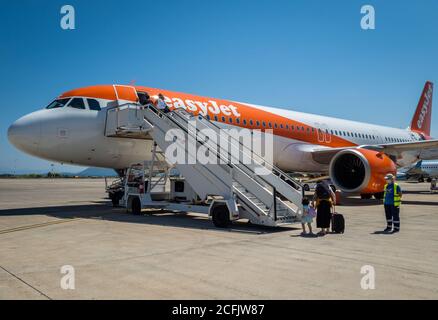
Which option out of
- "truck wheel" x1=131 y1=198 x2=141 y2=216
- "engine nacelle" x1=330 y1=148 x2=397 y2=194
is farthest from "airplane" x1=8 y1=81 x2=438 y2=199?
"truck wheel" x1=131 y1=198 x2=141 y2=216

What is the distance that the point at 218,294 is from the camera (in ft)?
13.3

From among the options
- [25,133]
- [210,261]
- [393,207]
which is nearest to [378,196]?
[393,207]

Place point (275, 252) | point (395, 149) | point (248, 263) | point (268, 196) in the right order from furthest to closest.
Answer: point (395, 149) → point (268, 196) → point (275, 252) → point (248, 263)

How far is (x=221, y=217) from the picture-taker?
913 centimetres

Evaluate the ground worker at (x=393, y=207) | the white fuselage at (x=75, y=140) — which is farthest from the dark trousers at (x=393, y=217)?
the white fuselage at (x=75, y=140)

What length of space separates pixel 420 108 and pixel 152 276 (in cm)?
2978

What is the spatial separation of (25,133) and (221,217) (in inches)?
249

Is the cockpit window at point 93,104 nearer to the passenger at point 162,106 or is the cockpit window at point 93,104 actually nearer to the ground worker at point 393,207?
the passenger at point 162,106

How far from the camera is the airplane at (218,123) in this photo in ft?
38.4

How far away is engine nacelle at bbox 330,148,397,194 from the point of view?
578 inches

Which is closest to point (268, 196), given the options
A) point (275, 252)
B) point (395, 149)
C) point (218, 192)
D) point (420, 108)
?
point (218, 192)

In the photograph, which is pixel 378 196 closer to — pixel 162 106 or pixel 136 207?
pixel 162 106

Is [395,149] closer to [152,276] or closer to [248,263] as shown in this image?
[248,263]
